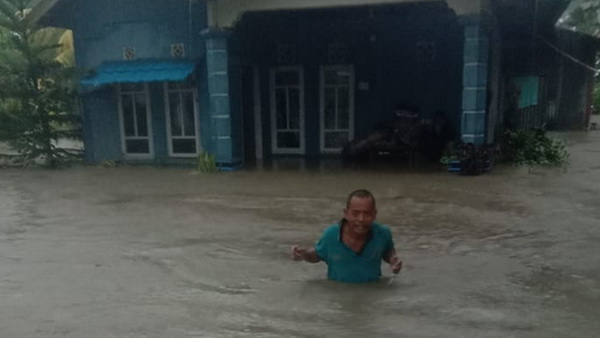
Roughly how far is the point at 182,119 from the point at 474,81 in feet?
23.3

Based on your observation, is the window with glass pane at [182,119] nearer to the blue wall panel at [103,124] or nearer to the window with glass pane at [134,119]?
the window with glass pane at [134,119]

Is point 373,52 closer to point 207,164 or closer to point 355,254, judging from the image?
point 207,164

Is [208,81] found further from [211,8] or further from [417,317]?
[417,317]

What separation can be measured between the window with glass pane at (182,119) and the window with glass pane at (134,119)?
2.27 feet

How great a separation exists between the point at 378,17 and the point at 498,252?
31.3 ft

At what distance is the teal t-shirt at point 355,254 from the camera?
5270 mm

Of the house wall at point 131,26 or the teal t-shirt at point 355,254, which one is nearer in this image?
the teal t-shirt at point 355,254

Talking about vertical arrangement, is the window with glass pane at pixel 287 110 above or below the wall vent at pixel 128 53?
below

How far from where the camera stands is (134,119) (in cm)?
1552

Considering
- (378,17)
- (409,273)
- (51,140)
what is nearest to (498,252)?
(409,273)

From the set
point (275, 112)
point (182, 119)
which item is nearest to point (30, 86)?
point (182, 119)

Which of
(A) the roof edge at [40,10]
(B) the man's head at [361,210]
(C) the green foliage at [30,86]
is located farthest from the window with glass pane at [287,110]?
(B) the man's head at [361,210]

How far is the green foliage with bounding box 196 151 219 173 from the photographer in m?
13.5

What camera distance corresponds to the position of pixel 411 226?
8086 mm
